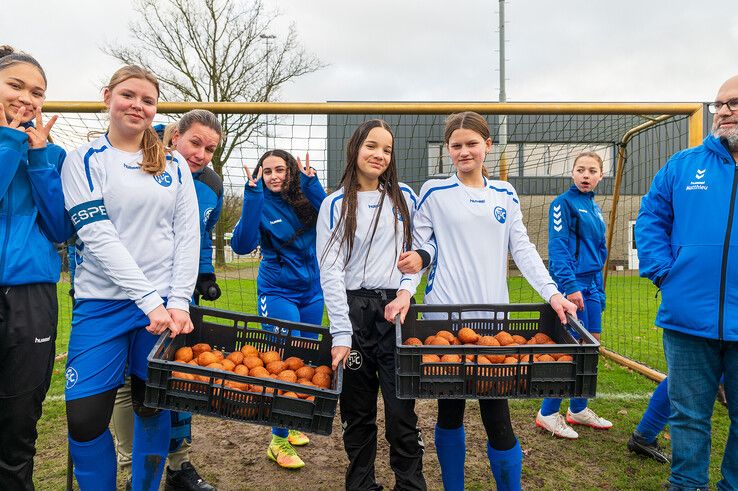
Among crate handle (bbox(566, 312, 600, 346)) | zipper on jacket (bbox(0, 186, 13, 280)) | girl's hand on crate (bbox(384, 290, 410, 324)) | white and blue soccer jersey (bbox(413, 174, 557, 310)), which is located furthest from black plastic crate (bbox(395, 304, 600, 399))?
zipper on jacket (bbox(0, 186, 13, 280))

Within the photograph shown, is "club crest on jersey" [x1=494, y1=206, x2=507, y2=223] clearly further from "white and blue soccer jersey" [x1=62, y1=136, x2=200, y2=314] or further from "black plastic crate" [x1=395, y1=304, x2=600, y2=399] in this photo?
"white and blue soccer jersey" [x1=62, y1=136, x2=200, y2=314]

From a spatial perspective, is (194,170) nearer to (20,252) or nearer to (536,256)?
(20,252)

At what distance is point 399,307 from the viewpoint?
2500mm

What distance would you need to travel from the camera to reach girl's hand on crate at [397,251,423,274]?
2.52m

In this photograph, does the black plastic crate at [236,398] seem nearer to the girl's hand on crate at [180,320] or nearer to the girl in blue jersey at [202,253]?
the girl's hand on crate at [180,320]

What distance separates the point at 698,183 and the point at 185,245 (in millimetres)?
2569

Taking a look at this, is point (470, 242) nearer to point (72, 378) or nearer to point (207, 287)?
point (207, 287)

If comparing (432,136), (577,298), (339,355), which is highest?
(432,136)

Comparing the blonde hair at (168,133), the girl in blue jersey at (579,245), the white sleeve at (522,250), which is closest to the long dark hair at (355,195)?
the white sleeve at (522,250)

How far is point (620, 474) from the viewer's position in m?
3.38

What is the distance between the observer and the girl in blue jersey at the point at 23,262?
2.09 m

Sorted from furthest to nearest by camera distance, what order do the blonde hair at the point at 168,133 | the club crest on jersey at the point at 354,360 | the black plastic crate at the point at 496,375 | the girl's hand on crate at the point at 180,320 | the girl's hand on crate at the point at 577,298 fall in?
1. the girl's hand on crate at the point at 577,298
2. the blonde hair at the point at 168,133
3. the club crest on jersey at the point at 354,360
4. the girl's hand on crate at the point at 180,320
5. the black plastic crate at the point at 496,375

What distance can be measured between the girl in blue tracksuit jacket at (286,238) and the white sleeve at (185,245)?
888 mm


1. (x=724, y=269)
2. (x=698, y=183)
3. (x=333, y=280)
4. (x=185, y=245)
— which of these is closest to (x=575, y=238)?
(x=698, y=183)
